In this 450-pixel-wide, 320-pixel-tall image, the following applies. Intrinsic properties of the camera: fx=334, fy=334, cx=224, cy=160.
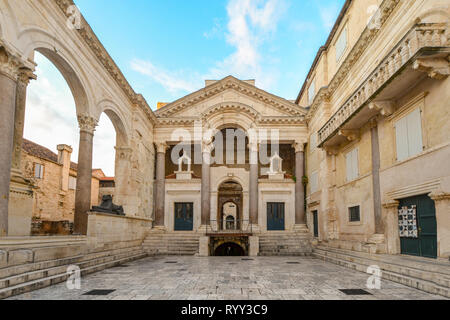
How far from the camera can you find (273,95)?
24.6m

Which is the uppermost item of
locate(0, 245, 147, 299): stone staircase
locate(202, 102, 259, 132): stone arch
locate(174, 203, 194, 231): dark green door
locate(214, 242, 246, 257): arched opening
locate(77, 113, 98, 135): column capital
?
locate(202, 102, 259, 132): stone arch

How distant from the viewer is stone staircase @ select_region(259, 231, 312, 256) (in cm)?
1979

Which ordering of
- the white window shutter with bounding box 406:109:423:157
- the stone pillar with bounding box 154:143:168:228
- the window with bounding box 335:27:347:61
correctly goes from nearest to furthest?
the white window shutter with bounding box 406:109:423:157
the window with bounding box 335:27:347:61
the stone pillar with bounding box 154:143:168:228

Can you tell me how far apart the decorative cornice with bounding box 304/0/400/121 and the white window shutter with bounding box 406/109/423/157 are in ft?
14.4

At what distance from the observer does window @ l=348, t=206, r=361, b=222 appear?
51.6ft

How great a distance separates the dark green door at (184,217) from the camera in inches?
969

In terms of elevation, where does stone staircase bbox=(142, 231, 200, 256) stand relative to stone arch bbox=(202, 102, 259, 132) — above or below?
below

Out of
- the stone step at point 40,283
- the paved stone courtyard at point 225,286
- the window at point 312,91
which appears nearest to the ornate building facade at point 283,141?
the window at point 312,91

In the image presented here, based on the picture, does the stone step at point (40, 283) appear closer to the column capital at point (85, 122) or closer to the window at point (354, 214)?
the column capital at point (85, 122)

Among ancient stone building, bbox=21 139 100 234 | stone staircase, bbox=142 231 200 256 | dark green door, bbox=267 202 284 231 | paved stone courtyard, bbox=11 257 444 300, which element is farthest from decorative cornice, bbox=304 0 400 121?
ancient stone building, bbox=21 139 100 234

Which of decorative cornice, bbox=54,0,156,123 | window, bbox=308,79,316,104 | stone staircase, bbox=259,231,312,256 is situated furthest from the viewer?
window, bbox=308,79,316,104

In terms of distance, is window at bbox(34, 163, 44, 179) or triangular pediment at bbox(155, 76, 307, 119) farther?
window at bbox(34, 163, 44, 179)

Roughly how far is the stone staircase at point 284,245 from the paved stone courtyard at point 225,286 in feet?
25.4

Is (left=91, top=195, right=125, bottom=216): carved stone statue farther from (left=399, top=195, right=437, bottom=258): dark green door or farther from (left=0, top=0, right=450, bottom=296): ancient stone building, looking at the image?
(left=399, top=195, right=437, bottom=258): dark green door
